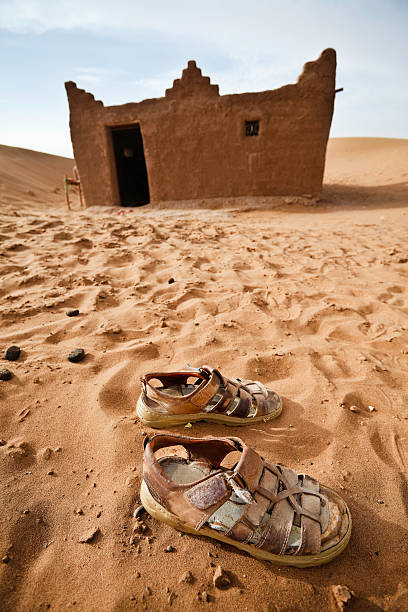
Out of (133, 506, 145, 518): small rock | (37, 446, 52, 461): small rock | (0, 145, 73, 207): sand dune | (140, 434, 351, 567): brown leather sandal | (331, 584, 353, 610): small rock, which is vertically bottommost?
(331, 584, 353, 610): small rock

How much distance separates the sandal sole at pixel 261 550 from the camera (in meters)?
0.97

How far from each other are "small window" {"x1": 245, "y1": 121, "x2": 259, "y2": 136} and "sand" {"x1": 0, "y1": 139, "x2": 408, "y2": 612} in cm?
542

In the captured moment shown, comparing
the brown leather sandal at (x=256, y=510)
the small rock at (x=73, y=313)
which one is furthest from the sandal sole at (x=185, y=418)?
the small rock at (x=73, y=313)

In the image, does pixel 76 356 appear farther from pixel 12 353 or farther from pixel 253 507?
pixel 253 507

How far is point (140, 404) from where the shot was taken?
1511 mm

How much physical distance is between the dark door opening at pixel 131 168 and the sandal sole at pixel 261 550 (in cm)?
1132

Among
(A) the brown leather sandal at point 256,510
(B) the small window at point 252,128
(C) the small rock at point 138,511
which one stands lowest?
(C) the small rock at point 138,511

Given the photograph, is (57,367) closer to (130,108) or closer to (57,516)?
(57,516)

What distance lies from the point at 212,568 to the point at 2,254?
4109 millimetres

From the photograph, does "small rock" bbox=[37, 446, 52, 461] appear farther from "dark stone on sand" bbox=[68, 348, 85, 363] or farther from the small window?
the small window

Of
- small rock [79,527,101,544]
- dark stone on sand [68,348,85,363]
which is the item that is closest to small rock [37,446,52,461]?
small rock [79,527,101,544]

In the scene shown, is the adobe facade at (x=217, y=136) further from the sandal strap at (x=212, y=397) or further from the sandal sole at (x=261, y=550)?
the sandal sole at (x=261, y=550)

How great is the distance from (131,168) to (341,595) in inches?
610

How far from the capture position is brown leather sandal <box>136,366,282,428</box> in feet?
4.77
